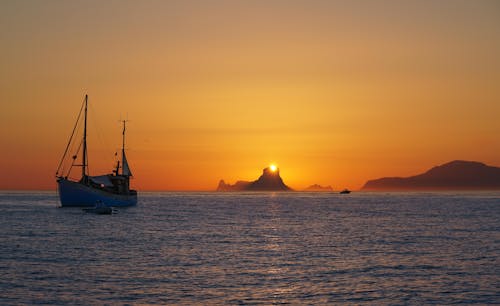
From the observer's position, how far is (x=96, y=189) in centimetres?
12512

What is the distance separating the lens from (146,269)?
131ft

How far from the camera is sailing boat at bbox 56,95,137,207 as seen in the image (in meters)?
120

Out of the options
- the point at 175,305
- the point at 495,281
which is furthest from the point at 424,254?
the point at 175,305

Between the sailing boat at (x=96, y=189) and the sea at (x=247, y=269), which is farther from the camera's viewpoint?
the sailing boat at (x=96, y=189)

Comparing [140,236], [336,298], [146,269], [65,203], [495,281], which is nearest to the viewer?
[336,298]

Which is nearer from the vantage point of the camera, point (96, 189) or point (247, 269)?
point (247, 269)

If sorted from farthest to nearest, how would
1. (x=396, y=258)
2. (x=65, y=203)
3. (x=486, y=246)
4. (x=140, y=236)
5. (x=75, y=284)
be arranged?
(x=65, y=203), (x=140, y=236), (x=486, y=246), (x=396, y=258), (x=75, y=284)

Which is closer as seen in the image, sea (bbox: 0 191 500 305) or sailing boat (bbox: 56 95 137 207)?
sea (bbox: 0 191 500 305)

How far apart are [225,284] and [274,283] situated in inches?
118

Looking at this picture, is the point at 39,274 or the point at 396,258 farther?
the point at 396,258

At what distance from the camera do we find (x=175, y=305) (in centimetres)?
2847

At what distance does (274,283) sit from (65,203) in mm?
97711

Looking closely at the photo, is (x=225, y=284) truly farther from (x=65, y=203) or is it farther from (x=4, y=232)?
(x=65, y=203)

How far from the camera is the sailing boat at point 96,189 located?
120225 mm
